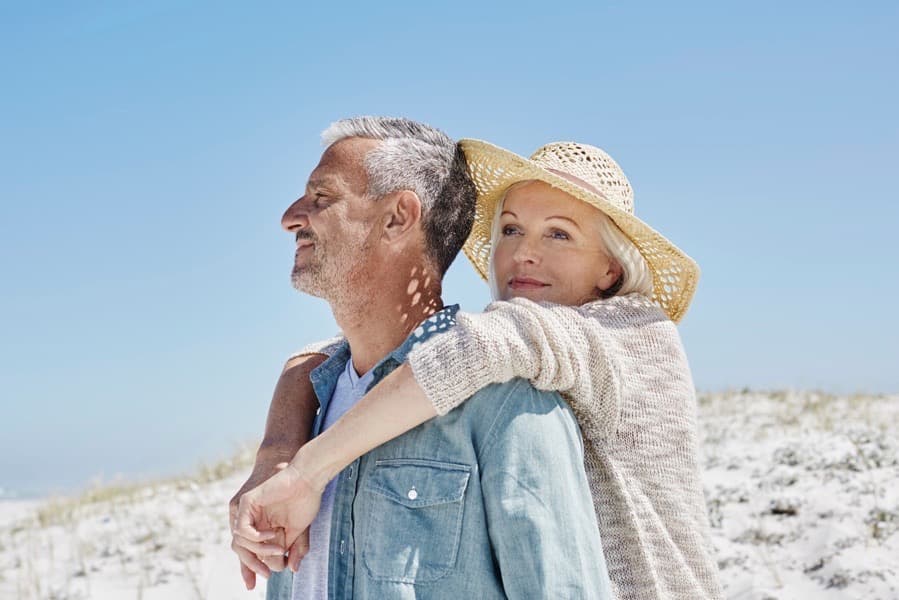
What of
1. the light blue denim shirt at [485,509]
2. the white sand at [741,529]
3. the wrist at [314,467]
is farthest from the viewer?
the white sand at [741,529]

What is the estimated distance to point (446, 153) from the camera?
2941 millimetres

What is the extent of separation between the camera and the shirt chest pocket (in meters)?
2.15

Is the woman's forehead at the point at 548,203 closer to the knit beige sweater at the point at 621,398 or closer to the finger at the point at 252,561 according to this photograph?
the knit beige sweater at the point at 621,398

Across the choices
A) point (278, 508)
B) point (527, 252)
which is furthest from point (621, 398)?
point (278, 508)

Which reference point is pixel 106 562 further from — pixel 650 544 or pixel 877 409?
pixel 877 409

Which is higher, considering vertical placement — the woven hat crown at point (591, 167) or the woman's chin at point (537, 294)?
the woven hat crown at point (591, 167)

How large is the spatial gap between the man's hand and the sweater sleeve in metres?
0.46

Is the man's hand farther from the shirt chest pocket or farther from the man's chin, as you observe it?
the man's chin

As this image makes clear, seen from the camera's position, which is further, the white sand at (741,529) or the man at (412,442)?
the white sand at (741,529)

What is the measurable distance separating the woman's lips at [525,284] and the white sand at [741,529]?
11.1 feet

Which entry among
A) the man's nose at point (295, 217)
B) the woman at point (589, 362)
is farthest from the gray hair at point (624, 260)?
the man's nose at point (295, 217)

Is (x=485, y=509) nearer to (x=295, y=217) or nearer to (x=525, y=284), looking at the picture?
(x=525, y=284)

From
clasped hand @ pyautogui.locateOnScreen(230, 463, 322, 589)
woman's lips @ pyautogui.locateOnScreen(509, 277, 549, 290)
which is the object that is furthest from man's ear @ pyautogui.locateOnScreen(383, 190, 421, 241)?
clasped hand @ pyautogui.locateOnScreen(230, 463, 322, 589)

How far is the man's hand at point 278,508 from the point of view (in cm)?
231
